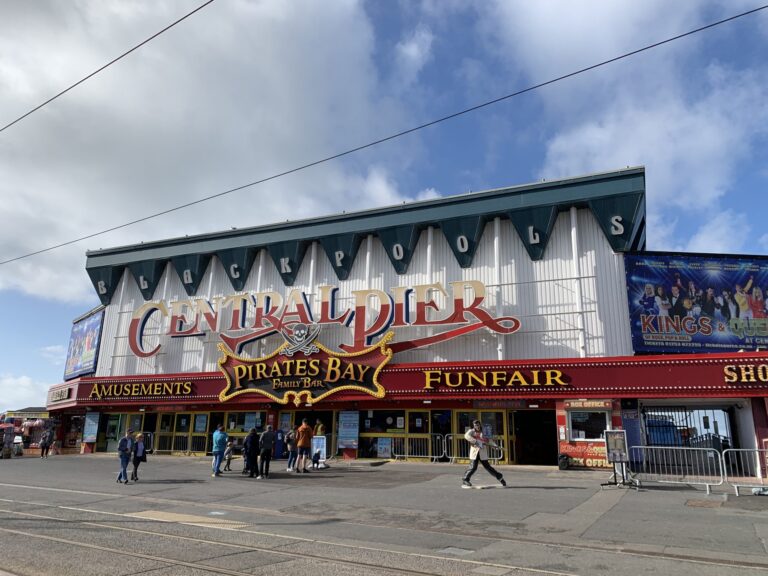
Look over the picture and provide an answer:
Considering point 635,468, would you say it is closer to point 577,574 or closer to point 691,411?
point 691,411

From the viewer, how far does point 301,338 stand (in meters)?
29.2

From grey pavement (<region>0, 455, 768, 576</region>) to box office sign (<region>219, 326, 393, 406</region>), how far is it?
9211mm

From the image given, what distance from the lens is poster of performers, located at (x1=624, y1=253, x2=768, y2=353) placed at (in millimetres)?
23594

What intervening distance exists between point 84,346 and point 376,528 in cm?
3529

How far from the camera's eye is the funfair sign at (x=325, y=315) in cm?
2666

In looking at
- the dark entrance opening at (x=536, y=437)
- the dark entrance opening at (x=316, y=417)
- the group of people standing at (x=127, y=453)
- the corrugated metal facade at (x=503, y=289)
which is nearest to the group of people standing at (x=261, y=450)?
the group of people standing at (x=127, y=453)

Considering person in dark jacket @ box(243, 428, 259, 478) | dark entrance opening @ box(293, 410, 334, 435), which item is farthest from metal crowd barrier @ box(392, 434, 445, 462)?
person in dark jacket @ box(243, 428, 259, 478)

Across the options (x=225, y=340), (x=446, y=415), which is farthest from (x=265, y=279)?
(x=446, y=415)

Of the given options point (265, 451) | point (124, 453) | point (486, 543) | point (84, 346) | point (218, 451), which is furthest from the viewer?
point (84, 346)

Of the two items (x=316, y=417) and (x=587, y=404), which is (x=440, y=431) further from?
(x=316, y=417)

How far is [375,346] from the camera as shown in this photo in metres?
27.2

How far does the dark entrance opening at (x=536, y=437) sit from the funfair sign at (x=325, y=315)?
13.4 feet

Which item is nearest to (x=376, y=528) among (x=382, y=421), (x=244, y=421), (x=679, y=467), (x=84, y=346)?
(x=679, y=467)

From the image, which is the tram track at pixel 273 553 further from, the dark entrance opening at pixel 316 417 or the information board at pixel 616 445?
the dark entrance opening at pixel 316 417
